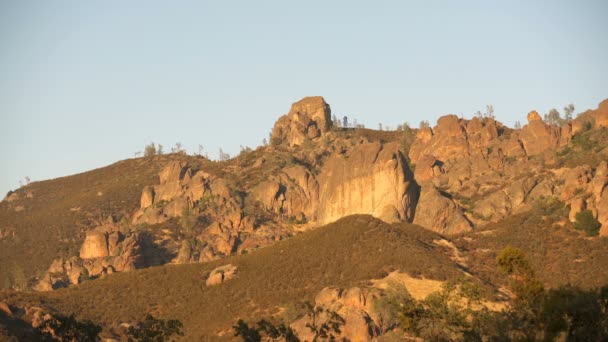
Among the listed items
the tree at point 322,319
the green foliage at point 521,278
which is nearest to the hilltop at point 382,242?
the tree at point 322,319

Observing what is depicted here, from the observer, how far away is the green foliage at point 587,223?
490 ft

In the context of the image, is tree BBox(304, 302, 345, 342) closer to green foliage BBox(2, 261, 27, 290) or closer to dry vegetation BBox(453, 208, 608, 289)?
dry vegetation BBox(453, 208, 608, 289)

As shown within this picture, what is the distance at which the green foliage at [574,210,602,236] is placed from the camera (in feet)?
490

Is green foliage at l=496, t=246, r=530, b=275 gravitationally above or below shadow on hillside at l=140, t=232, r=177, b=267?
above

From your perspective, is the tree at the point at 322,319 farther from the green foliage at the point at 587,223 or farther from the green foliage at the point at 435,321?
the green foliage at the point at 587,223

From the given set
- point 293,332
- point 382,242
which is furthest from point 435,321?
point 382,242

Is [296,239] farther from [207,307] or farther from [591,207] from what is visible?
[591,207]

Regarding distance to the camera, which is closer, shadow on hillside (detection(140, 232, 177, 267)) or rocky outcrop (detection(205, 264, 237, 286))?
rocky outcrop (detection(205, 264, 237, 286))

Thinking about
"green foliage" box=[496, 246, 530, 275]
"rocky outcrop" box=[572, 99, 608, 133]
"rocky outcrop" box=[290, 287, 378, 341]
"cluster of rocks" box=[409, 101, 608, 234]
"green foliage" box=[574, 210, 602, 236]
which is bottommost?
"rocky outcrop" box=[290, 287, 378, 341]

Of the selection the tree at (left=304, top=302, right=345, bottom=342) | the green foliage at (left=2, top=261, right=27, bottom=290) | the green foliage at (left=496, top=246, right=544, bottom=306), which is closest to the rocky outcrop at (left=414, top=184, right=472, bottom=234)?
the tree at (left=304, top=302, right=345, bottom=342)

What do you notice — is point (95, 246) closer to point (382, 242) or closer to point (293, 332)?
point (382, 242)

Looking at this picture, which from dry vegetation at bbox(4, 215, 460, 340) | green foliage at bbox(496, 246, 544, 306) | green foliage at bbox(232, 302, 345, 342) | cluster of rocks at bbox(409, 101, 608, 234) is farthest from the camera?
cluster of rocks at bbox(409, 101, 608, 234)

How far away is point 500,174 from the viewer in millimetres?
192000

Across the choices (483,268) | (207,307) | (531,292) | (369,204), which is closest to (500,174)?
(369,204)
